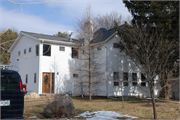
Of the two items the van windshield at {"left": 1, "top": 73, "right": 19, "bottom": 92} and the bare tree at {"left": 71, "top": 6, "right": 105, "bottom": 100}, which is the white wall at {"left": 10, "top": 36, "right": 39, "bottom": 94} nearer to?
the bare tree at {"left": 71, "top": 6, "right": 105, "bottom": 100}

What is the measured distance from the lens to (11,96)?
4066 mm

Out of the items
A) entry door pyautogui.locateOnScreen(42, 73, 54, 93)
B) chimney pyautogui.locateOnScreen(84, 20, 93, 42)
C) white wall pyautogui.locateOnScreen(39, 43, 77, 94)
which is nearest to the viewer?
chimney pyautogui.locateOnScreen(84, 20, 93, 42)

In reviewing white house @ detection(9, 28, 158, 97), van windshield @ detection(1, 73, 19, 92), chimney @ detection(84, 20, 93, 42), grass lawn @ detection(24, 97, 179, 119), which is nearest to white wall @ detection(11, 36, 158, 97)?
white house @ detection(9, 28, 158, 97)

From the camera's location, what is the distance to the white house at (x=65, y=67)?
14930mm

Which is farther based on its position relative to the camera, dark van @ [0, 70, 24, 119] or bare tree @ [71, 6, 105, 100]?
bare tree @ [71, 6, 105, 100]

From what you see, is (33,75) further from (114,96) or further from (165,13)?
(165,13)

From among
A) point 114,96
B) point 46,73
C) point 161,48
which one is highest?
point 161,48

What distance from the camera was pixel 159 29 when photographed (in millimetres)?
10820

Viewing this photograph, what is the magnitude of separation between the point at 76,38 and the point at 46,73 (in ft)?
13.8

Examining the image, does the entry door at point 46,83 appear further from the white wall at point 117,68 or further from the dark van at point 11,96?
the dark van at point 11,96

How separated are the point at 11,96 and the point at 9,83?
324 millimetres

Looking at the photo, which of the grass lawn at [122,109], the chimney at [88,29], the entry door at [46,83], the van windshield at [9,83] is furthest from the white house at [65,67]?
the van windshield at [9,83]

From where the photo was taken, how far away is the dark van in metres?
3.94

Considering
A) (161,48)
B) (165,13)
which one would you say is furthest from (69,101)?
(165,13)
